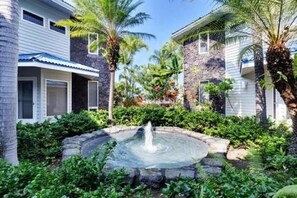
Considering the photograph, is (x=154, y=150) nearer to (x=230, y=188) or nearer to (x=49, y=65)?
(x=49, y=65)

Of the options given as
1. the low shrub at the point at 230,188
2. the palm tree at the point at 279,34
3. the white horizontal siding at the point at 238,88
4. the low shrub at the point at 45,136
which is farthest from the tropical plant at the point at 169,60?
the low shrub at the point at 230,188

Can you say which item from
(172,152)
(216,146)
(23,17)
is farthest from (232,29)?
(23,17)

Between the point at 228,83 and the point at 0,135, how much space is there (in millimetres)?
13494

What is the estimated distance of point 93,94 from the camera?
63.0 feet

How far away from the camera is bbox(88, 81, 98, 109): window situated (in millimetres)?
18739

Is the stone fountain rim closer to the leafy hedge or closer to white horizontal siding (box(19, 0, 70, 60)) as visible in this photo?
the leafy hedge

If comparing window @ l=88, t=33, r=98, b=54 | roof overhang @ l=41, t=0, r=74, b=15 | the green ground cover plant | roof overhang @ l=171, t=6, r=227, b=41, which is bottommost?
the green ground cover plant

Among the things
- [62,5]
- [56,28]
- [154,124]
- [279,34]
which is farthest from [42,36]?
[279,34]

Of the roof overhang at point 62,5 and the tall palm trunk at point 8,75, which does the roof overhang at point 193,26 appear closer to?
the tall palm trunk at point 8,75

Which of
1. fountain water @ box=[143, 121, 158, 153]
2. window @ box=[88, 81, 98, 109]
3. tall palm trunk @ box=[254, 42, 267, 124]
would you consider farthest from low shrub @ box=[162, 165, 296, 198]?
window @ box=[88, 81, 98, 109]

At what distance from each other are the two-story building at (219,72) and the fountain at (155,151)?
5080mm

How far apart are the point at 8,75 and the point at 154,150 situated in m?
5.82

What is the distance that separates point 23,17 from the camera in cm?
1323

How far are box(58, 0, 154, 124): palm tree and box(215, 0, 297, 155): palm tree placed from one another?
6962 millimetres
